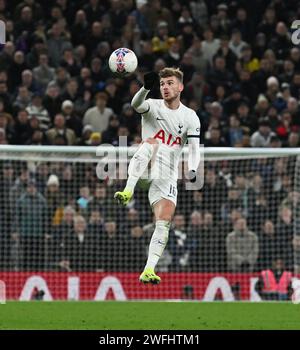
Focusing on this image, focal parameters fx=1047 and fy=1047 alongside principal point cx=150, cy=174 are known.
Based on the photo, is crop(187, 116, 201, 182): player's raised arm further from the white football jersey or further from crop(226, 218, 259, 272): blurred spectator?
crop(226, 218, 259, 272): blurred spectator

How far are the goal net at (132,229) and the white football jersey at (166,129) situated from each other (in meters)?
5.07

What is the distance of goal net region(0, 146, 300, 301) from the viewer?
61.9 ft

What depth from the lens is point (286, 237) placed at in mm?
19734

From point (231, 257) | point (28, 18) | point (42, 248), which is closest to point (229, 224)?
point (231, 257)

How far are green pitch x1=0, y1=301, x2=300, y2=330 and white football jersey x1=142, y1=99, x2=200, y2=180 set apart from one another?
193cm

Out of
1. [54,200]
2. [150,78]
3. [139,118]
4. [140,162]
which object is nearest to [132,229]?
[54,200]

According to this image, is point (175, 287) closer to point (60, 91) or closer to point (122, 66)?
point (60, 91)

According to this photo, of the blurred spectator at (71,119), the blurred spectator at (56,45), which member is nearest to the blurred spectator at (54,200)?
the blurred spectator at (71,119)

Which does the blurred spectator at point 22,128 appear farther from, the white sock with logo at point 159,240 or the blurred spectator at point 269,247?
the white sock with logo at point 159,240

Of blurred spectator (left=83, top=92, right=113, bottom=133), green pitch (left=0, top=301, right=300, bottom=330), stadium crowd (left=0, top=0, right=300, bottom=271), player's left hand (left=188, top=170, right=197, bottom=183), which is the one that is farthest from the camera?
blurred spectator (left=83, top=92, right=113, bottom=133)

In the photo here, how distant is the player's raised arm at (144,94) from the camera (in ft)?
41.2

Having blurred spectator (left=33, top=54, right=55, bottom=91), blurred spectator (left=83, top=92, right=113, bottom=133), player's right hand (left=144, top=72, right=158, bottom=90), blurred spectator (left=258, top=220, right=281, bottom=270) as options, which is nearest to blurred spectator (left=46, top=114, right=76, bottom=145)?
blurred spectator (left=83, top=92, right=113, bottom=133)

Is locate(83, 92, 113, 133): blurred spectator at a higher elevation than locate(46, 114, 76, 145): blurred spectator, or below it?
higher

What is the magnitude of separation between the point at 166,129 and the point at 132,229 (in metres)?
6.43
